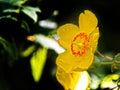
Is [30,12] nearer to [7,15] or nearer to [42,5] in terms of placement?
[7,15]

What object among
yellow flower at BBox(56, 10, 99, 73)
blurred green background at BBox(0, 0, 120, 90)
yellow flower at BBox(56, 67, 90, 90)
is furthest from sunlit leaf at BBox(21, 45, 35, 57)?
yellow flower at BBox(56, 67, 90, 90)

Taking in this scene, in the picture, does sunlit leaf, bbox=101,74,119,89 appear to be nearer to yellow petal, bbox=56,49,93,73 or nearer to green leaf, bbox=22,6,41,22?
yellow petal, bbox=56,49,93,73

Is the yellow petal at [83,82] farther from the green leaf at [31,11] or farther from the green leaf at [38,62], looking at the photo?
the green leaf at [38,62]

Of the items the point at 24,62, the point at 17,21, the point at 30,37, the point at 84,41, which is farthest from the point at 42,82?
the point at 84,41

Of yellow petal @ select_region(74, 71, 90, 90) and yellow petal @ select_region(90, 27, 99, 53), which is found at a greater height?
yellow petal @ select_region(90, 27, 99, 53)

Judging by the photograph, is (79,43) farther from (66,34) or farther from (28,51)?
(28,51)

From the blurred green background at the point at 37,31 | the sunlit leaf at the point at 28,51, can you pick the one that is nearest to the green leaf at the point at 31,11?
the blurred green background at the point at 37,31
